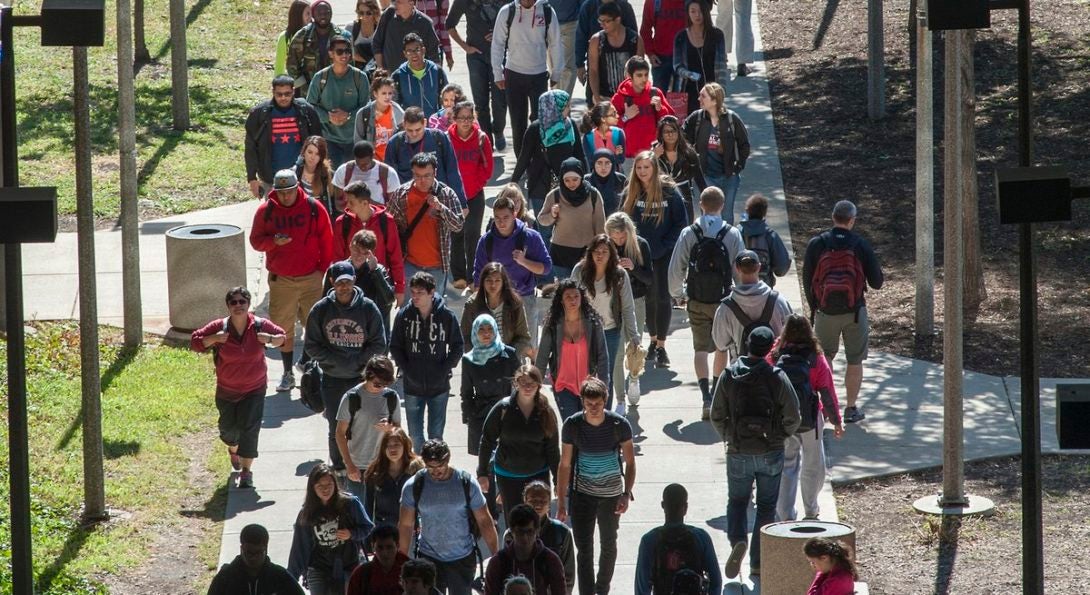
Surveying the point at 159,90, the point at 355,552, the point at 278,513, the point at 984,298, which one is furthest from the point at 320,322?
the point at 159,90

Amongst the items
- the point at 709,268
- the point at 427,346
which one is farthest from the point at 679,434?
the point at 427,346

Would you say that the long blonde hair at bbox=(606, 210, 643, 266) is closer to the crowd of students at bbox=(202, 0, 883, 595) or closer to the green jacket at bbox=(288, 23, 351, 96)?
the crowd of students at bbox=(202, 0, 883, 595)

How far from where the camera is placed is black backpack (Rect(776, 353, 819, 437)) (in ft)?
37.3

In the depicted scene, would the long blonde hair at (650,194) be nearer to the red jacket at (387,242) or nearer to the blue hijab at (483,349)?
the red jacket at (387,242)

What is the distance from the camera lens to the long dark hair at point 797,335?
447 inches

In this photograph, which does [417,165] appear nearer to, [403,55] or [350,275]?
[350,275]

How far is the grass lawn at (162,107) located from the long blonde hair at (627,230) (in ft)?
23.6

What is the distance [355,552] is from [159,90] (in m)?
14.6

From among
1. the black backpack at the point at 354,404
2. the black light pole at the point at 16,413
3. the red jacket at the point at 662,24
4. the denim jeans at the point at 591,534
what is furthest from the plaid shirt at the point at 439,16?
the black light pole at the point at 16,413

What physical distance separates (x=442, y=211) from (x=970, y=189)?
470 centimetres

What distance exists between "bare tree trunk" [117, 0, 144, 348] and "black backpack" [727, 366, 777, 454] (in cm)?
642

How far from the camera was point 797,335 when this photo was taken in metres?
11.4

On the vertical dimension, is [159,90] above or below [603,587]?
above

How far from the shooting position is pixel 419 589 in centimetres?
937
